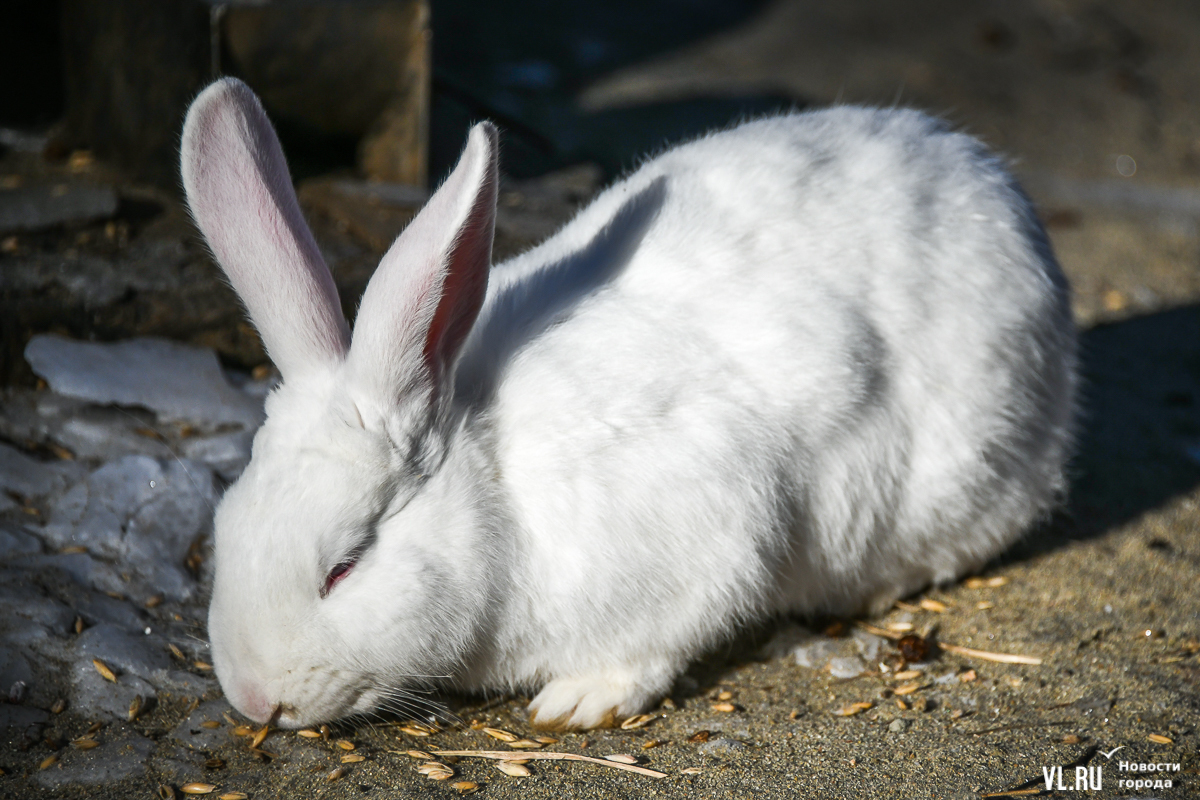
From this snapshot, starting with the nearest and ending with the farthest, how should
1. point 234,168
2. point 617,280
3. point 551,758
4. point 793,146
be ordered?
1. point 234,168
2. point 551,758
3. point 617,280
4. point 793,146

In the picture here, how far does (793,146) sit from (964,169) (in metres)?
0.52

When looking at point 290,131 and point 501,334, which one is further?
point 290,131

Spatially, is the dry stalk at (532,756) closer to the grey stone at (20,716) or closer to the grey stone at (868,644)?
the grey stone at (868,644)

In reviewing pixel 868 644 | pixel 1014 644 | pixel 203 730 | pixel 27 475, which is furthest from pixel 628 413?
pixel 27 475

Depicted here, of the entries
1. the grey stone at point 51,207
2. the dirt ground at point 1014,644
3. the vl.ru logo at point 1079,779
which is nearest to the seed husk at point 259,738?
the dirt ground at point 1014,644

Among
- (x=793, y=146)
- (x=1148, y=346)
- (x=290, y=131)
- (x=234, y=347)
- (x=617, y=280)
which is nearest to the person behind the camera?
(x=617, y=280)

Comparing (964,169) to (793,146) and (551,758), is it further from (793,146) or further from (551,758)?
(551,758)

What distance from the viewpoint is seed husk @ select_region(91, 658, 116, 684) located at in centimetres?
256

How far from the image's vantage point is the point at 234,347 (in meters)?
3.70

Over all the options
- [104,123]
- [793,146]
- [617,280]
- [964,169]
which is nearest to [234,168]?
[617,280]

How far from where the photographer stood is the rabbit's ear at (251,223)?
229 centimetres

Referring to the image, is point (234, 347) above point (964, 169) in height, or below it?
below

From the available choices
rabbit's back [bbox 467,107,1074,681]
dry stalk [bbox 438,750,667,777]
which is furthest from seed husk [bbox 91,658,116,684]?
rabbit's back [bbox 467,107,1074,681]

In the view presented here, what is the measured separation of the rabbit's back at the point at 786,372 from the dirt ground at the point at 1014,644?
0.29m
